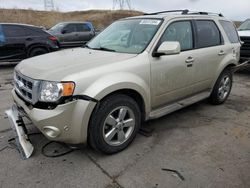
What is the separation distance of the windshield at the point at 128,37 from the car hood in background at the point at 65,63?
0.78 ft

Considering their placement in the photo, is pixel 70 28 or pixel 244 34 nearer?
pixel 244 34

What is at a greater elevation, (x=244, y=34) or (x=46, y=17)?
(x=46, y=17)

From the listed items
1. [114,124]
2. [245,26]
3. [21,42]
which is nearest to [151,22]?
[114,124]

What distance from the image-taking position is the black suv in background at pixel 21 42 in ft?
30.4

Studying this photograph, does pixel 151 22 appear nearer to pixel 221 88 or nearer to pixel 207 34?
pixel 207 34

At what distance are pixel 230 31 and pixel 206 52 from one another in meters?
1.24

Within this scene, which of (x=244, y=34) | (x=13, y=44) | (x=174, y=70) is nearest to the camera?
(x=174, y=70)

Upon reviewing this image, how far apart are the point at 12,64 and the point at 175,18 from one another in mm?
8273

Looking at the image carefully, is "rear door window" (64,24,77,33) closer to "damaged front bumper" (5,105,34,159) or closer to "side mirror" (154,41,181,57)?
"damaged front bumper" (5,105,34,159)

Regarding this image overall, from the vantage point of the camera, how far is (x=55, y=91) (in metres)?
2.85

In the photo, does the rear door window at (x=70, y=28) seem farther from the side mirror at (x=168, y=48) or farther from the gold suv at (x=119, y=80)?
the side mirror at (x=168, y=48)

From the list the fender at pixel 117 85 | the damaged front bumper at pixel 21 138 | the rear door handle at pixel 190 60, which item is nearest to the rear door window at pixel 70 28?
the rear door handle at pixel 190 60

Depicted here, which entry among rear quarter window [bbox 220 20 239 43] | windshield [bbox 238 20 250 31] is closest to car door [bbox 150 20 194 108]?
rear quarter window [bbox 220 20 239 43]

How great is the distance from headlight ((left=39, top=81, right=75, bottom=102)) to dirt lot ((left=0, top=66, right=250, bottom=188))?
0.88m
